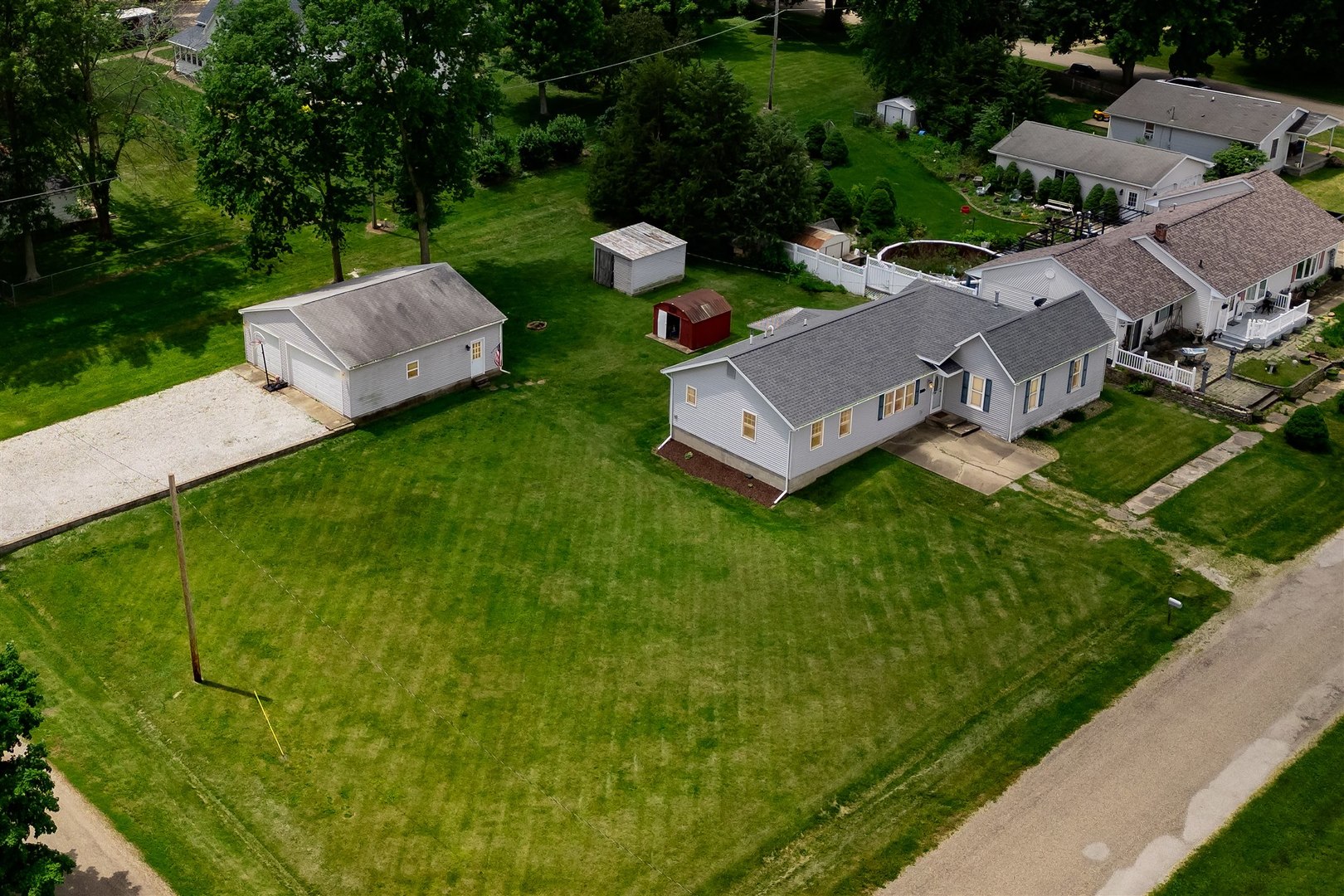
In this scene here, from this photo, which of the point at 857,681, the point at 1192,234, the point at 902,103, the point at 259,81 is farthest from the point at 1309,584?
the point at 902,103

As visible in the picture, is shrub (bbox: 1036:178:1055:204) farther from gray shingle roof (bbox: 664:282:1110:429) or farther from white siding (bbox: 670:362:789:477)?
white siding (bbox: 670:362:789:477)

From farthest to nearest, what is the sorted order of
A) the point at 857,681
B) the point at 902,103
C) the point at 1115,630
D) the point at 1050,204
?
the point at 902,103
the point at 1050,204
the point at 1115,630
the point at 857,681

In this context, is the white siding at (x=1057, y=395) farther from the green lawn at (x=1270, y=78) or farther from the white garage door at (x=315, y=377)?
the green lawn at (x=1270, y=78)

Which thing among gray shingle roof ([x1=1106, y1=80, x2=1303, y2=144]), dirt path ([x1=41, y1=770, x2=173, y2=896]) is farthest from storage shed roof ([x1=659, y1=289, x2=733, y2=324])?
gray shingle roof ([x1=1106, y1=80, x2=1303, y2=144])

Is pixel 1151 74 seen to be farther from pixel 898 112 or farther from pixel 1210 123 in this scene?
pixel 898 112

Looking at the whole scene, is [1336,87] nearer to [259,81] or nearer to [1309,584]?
[1309,584]

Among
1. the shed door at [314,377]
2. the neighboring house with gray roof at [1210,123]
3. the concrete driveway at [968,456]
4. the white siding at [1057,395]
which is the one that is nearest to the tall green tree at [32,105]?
the shed door at [314,377]
